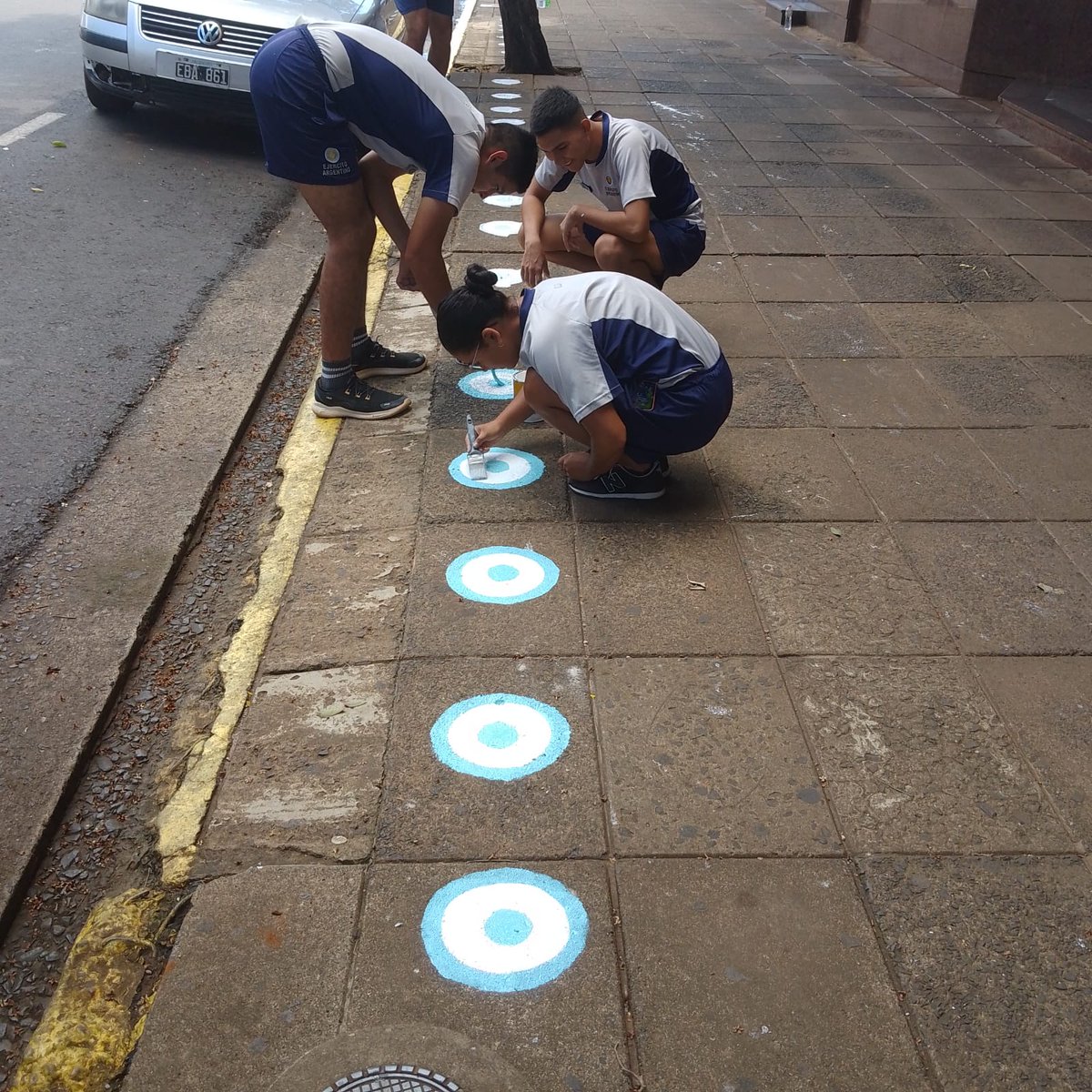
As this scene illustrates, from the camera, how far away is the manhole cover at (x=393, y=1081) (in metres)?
1.90

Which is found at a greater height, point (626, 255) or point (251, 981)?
point (626, 255)

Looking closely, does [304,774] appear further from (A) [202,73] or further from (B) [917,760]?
(A) [202,73]

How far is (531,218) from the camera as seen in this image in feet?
15.5

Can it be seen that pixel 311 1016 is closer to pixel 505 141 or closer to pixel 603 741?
pixel 603 741

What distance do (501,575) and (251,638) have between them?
0.75 meters

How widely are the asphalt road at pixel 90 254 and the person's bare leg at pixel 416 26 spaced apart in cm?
176

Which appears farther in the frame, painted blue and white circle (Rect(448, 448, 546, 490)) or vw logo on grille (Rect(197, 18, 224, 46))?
vw logo on grille (Rect(197, 18, 224, 46))

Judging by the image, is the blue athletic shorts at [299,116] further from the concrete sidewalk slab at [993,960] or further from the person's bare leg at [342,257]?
the concrete sidewalk slab at [993,960]

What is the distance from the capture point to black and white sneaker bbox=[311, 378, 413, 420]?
14.3 feet

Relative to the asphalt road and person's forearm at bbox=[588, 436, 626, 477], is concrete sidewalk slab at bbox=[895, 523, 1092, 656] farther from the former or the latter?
the asphalt road

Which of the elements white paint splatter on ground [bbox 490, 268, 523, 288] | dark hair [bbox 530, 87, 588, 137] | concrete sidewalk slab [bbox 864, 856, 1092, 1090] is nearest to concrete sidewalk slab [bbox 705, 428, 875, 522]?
dark hair [bbox 530, 87, 588, 137]

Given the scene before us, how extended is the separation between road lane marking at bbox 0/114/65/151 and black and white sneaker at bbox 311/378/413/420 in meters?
4.69

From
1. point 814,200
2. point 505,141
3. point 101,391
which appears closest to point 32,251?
point 101,391

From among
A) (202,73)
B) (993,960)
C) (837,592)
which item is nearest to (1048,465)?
(837,592)
